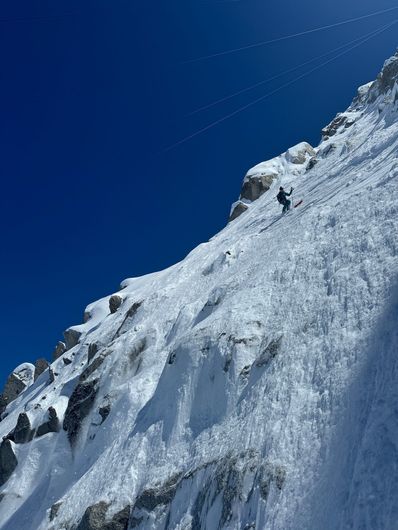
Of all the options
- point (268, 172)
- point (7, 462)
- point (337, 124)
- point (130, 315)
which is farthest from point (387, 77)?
point (7, 462)

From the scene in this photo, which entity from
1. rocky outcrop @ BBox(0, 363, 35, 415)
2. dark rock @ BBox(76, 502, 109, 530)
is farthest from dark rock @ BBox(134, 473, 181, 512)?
rocky outcrop @ BBox(0, 363, 35, 415)

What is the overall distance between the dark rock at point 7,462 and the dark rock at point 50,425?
7.12 ft

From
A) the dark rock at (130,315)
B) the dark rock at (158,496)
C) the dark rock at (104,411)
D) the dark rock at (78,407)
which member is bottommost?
the dark rock at (158,496)

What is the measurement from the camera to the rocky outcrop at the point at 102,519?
53.3 feet

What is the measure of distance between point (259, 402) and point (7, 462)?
2410cm

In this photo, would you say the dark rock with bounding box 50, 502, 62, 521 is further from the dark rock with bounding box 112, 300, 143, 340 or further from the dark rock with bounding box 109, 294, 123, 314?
the dark rock with bounding box 109, 294, 123, 314

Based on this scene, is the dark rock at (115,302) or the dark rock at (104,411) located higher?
the dark rock at (115,302)

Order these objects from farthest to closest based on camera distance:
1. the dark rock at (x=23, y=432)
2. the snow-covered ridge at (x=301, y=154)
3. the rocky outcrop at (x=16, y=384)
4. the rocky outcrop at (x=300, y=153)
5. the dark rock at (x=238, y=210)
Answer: the rocky outcrop at (x=300, y=153), the rocky outcrop at (x=16, y=384), the dark rock at (x=238, y=210), the snow-covered ridge at (x=301, y=154), the dark rock at (x=23, y=432)

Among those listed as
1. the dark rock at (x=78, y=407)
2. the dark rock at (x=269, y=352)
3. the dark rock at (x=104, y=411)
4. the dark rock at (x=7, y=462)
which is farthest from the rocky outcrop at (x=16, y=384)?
the dark rock at (x=269, y=352)

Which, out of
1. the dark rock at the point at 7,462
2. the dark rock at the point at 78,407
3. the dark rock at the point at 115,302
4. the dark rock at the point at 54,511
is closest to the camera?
the dark rock at the point at 54,511

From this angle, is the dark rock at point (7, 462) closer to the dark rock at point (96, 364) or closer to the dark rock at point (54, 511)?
the dark rock at point (96, 364)

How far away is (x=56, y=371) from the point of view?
47594mm

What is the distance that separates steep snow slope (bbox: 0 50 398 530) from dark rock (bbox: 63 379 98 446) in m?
0.12

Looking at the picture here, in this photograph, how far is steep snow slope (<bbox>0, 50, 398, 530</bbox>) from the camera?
11.1m
